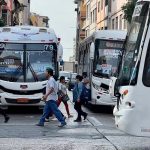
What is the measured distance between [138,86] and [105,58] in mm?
12704

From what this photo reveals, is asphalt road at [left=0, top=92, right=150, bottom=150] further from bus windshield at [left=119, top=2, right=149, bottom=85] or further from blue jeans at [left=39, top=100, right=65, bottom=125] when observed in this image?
bus windshield at [left=119, top=2, right=149, bottom=85]

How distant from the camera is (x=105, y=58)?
938 inches

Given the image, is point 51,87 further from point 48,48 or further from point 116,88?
point 116,88

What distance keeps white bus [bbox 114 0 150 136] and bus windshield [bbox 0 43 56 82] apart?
1066cm

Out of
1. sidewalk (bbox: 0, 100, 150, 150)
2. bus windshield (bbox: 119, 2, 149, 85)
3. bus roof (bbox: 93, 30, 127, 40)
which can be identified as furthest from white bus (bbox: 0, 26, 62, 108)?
bus windshield (bbox: 119, 2, 149, 85)

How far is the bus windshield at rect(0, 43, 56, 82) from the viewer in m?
22.0

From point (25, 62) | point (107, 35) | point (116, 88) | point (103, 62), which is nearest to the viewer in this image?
point (116, 88)

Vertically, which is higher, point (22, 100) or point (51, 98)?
point (51, 98)

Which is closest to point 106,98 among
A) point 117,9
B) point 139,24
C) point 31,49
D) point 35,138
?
point 31,49

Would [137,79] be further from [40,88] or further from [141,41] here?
[40,88]

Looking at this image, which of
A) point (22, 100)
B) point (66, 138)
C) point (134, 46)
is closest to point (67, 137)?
point (66, 138)

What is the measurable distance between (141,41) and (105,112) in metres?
13.7

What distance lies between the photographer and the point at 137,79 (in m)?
11.2

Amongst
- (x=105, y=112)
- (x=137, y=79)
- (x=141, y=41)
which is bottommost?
(x=105, y=112)
